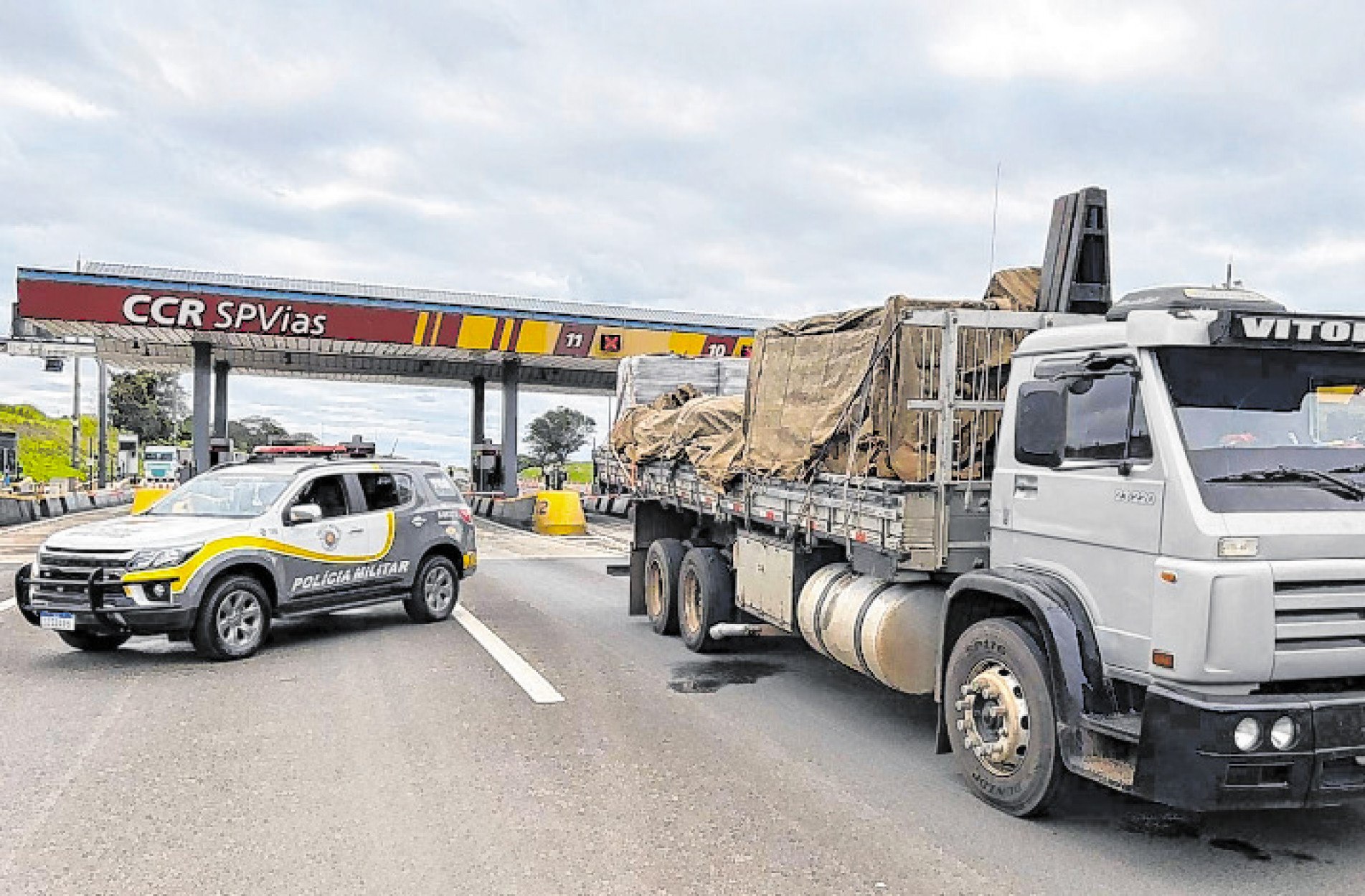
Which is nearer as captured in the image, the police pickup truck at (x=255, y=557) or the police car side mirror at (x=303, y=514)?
the police pickup truck at (x=255, y=557)

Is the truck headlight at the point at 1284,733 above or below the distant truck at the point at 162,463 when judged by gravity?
above

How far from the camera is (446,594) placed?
39.6 ft

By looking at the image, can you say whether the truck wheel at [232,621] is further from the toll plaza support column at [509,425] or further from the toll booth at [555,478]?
the toll plaza support column at [509,425]

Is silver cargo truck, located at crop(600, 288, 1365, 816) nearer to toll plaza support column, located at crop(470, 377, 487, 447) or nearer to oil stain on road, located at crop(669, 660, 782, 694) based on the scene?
oil stain on road, located at crop(669, 660, 782, 694)

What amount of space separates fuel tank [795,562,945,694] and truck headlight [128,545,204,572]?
5.26 metres

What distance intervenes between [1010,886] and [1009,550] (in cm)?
193

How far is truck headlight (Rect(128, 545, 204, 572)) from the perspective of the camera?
9164mm

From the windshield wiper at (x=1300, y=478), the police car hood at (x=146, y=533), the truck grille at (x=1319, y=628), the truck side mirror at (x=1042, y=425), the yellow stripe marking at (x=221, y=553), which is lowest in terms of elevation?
the yellow stripe marking at (x=221, y=553)

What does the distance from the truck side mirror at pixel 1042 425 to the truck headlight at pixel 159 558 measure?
680 cm

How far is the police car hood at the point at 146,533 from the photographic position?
934cm

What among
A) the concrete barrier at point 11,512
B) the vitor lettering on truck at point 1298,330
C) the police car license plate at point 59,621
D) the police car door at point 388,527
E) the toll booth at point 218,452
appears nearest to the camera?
the vitor lettering on truck at point 1298,330

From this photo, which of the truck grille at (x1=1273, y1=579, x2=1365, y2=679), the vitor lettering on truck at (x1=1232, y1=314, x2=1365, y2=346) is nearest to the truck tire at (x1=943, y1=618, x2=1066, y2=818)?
the truck grille at (x1=1273, y1=579, x2=1365, y2=679)

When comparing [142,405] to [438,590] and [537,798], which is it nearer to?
[438,590]

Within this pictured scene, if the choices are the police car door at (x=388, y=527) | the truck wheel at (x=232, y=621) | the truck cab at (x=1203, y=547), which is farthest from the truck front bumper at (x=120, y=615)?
the truck cab at (x=1203, y=547)
